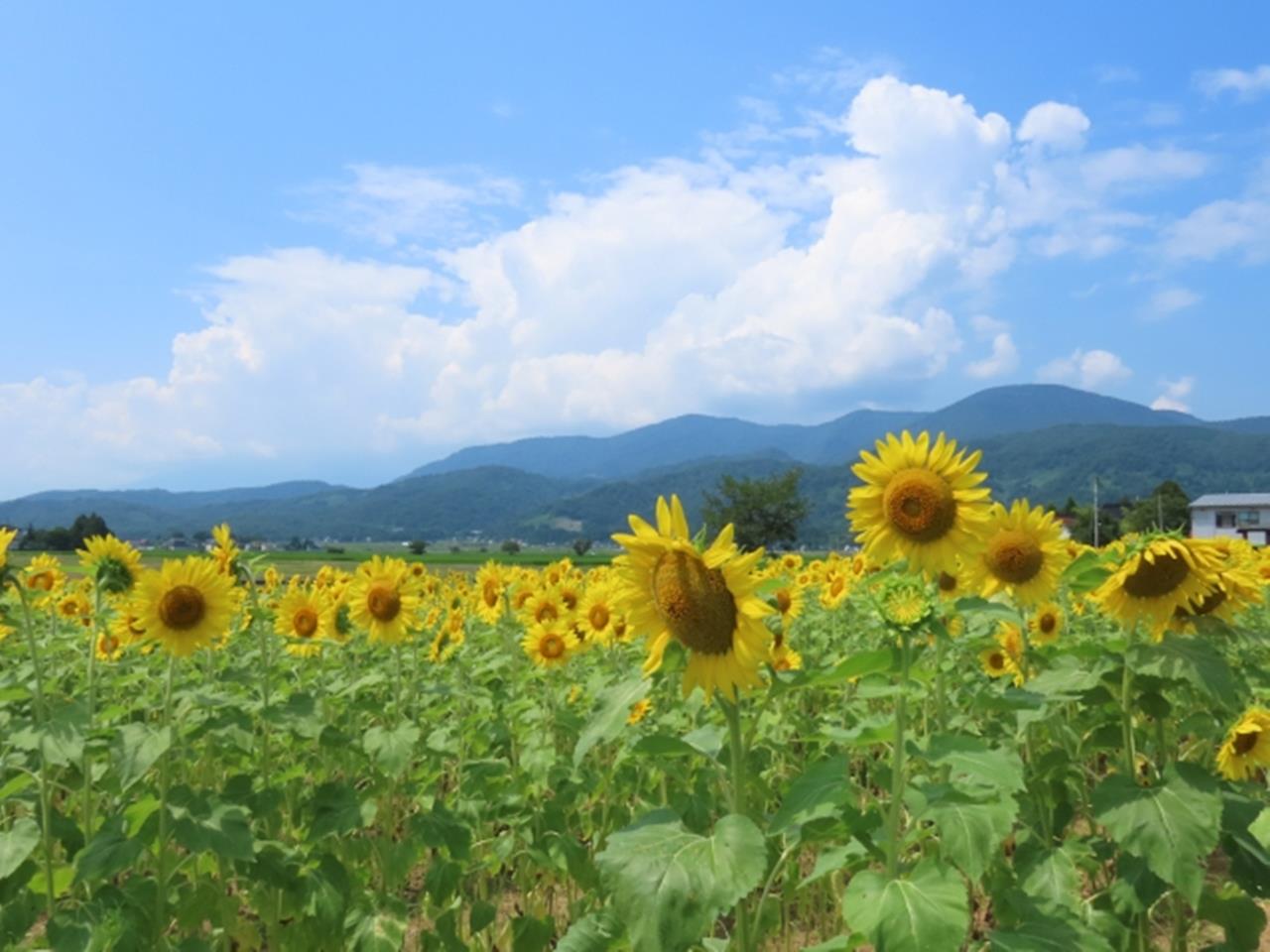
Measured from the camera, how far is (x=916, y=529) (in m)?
3.40

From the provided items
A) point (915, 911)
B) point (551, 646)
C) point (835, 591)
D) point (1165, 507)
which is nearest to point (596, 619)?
point (551, 646)

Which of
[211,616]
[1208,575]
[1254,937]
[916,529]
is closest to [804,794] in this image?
[916,529]

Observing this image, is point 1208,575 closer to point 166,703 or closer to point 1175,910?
point 1175,910

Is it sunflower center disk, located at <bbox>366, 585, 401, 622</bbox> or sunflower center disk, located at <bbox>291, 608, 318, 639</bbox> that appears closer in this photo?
sunflower center disk, located at <bbox>366, 585, 401, 622</bbox>

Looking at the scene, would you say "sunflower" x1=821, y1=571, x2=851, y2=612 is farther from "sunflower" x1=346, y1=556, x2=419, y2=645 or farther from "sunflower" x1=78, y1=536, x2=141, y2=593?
"sunflower" x1=78, y1=536, x2=141, y2=593

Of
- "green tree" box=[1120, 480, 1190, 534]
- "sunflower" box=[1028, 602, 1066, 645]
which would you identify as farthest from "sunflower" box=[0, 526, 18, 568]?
"green tree" box=[1120, 480, 1190, 534]

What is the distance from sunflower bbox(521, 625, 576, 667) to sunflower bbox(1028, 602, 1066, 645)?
2.90 meters

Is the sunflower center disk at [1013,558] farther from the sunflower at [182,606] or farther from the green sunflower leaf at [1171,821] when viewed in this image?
the sunflower at [182,606]

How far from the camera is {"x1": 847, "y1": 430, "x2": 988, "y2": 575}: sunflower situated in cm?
338

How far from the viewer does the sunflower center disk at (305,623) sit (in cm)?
593

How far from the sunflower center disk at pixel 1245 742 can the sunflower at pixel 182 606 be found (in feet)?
14.7

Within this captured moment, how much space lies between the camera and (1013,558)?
4465 mm

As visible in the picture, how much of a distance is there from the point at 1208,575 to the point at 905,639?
1.40 meters

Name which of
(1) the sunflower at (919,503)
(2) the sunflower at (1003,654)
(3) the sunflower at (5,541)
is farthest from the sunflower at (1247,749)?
(3) the sunflower at (5,541)
